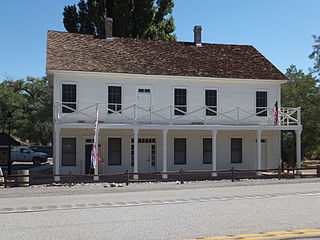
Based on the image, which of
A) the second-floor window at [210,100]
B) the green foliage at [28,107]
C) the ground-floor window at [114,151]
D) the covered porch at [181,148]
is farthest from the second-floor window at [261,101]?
the green foliage at [28,107]

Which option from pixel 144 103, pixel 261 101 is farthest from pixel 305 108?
pixel 144 103

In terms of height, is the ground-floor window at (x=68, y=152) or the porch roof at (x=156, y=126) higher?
the porch roof at (x=156, y=126)

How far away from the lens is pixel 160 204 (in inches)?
504

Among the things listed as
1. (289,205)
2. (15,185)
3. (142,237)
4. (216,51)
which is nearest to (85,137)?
(15,185)

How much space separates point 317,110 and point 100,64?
19351mm

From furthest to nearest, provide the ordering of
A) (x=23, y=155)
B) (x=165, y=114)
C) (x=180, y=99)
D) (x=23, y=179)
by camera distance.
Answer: (x=23, y=155) < (x=180, y=99) < (x=165, y=114) < (x=23, y=179)

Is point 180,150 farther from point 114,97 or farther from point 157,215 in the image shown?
point 157,215

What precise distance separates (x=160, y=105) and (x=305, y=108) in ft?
53.2

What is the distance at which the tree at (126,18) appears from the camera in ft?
121

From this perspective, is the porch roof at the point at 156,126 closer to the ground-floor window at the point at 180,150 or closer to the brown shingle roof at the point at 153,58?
the ground-floor window at the point at 180,150

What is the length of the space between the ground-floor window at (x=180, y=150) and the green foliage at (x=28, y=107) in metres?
30.5

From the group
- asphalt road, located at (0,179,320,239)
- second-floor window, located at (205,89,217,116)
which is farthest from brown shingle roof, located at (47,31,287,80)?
asphalt road, located at (0,179,320,239)

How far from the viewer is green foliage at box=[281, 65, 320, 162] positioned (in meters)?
34.0

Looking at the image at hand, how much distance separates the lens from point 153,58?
84.7 feet
